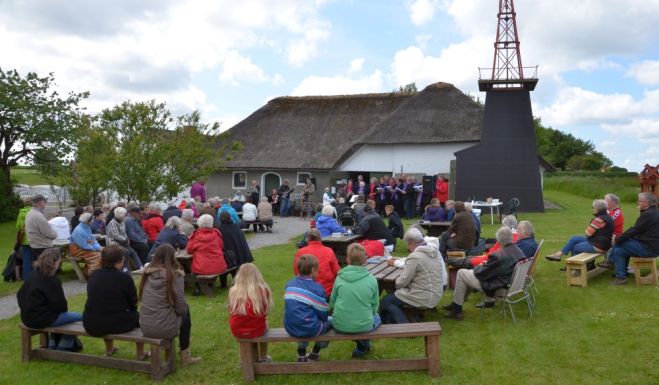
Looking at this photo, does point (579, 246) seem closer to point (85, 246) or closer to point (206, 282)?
point (206, 282)

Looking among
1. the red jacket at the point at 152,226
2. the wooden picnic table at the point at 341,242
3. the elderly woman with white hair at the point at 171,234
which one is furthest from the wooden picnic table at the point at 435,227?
the red jacket at the point at 152,226

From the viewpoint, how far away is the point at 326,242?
11383mm

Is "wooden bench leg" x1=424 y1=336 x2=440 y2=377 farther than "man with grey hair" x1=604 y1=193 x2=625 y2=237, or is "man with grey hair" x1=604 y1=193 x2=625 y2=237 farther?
"man with grey hair" x1=604 y1=193 x2=625 y2=237

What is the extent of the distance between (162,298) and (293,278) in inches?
84.7

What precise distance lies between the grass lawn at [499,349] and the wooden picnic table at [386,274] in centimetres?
76

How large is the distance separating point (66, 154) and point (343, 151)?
545 inches

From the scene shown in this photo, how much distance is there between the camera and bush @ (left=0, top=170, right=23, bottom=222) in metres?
26.4

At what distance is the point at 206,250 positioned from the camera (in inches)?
356

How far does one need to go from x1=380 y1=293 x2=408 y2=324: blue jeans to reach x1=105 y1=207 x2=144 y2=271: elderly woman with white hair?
5948mm

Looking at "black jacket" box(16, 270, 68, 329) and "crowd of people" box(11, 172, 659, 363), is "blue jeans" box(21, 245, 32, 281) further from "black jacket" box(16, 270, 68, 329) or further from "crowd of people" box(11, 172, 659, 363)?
"black jacket" box(16, 270, 68, 329)

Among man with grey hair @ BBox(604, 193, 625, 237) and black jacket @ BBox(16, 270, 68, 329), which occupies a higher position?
man with grey hair @ BBox(604, 193, 625, 237)

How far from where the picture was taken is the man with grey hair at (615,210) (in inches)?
381

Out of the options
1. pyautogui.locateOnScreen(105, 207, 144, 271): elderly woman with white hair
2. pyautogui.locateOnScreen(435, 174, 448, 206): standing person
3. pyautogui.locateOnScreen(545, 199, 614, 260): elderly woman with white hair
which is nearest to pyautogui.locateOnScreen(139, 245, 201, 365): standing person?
pyautogui.locateOnScreen(105, 207, 144, 271): elderly woman with white hair

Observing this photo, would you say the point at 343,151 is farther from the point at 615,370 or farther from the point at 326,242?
the point at 615,370
